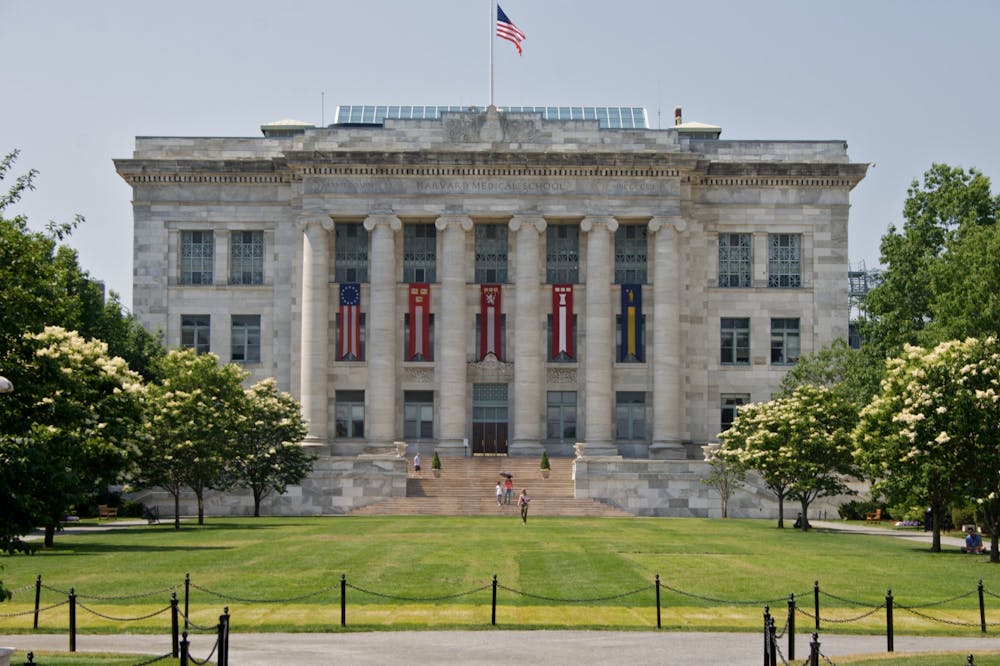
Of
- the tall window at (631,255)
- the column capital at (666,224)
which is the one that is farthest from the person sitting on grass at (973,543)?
the tall window at (631,255)

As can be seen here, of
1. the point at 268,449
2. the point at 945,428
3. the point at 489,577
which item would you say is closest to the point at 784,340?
the point at 268,449

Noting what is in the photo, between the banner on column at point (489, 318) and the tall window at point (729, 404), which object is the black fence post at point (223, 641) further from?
the tall window at point (729, 404)

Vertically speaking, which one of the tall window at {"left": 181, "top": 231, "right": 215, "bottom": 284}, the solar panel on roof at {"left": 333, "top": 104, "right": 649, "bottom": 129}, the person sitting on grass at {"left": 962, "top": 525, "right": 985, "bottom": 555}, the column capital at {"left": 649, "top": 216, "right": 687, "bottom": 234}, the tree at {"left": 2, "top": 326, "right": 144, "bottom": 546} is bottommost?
the person sitting on grass at {"left": 962, "top": 525, "right": 985, "bottom": 555}

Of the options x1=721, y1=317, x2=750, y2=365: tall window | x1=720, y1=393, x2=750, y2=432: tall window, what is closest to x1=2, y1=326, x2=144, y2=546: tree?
x1=720, y1=393, x2=750, y2=432: tall window

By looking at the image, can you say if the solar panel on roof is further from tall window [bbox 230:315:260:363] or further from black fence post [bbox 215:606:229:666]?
black fence post [bbox 215:606:229:666]

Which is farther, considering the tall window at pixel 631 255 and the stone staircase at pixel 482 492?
the tall window at pixel 631 255

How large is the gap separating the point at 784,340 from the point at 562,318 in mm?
15039

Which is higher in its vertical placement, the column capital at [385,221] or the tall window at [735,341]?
the column capital at [385,221]

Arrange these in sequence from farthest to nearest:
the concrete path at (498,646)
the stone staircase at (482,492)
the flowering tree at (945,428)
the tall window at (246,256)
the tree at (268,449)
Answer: the tall window at (246,256) < the stone staircase at (482,492) < the tree at (268,449) < the flowering tree at (945,428) < the concrete path at (498,646)

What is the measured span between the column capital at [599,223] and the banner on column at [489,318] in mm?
7023

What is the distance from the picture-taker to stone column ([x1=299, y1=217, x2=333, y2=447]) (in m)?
95.2

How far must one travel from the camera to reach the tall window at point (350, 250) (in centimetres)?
9812

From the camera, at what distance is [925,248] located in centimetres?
7925

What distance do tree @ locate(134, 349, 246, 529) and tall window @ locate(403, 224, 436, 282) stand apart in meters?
26.9
